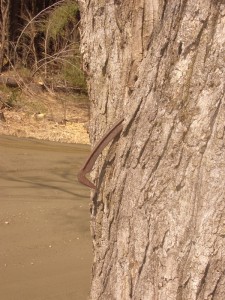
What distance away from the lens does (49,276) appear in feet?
16.8

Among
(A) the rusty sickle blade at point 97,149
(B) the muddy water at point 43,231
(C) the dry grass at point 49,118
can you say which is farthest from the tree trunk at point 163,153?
(C) the dry grass at point 49,118

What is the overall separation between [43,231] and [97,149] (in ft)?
13.8

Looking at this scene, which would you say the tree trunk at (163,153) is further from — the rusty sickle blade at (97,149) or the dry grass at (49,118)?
the dry grass at (49,118)

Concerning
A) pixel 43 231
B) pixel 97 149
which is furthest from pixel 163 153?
pixel 43 231

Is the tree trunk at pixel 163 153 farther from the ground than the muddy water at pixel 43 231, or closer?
farther from the ground

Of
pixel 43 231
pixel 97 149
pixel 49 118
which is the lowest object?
pixel 43 231

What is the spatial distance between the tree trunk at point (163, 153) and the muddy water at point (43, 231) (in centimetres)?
291

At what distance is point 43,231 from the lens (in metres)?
6.12

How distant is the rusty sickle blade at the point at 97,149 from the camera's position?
6.54 feet

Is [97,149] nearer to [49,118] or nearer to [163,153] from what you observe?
[163,153]

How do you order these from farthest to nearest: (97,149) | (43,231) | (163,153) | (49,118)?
(49,118) → (43,231) → (97,149) → (163,153)

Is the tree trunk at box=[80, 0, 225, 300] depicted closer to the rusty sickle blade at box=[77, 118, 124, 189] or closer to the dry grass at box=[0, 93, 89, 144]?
the rusty sickle blade at box=[77, 118, 124, 189]

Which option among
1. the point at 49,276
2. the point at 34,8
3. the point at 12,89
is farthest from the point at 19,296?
the point at 34,8

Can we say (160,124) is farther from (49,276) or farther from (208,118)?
(49,276)
